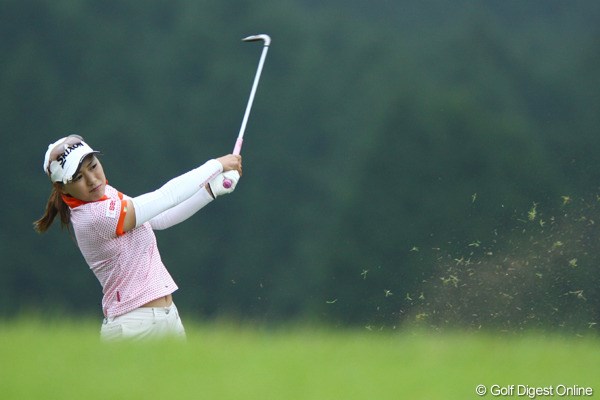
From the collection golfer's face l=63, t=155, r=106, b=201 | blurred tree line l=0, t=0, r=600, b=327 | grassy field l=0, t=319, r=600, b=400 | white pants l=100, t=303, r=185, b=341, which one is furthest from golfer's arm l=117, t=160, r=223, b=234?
blurred tree line l=0, t=0, r=600, b=327

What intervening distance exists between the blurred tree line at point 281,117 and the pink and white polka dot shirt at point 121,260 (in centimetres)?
526

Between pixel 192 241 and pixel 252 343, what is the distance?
666 cm

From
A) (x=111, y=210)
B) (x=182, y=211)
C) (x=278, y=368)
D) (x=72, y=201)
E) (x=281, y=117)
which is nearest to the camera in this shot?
(x=278, y=368)

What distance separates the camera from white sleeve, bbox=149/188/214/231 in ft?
18.0

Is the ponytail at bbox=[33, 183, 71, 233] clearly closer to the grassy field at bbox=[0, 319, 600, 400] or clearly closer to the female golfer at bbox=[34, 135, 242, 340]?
the female golfer at bbox=[34, 135, 242, 340]

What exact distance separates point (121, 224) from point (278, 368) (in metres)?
1.42

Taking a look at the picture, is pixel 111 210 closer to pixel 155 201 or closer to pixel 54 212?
pixel 155 201

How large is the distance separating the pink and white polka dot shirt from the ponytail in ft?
0.30

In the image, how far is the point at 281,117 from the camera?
435 inches

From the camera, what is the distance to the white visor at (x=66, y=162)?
16.4ft

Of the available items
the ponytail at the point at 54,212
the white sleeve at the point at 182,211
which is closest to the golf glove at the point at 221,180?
the white sleeve at the point at 182,211

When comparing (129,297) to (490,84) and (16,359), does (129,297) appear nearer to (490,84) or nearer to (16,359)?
(16,359)

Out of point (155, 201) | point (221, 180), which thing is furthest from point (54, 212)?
point (221, 180)

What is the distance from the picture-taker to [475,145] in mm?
12195
